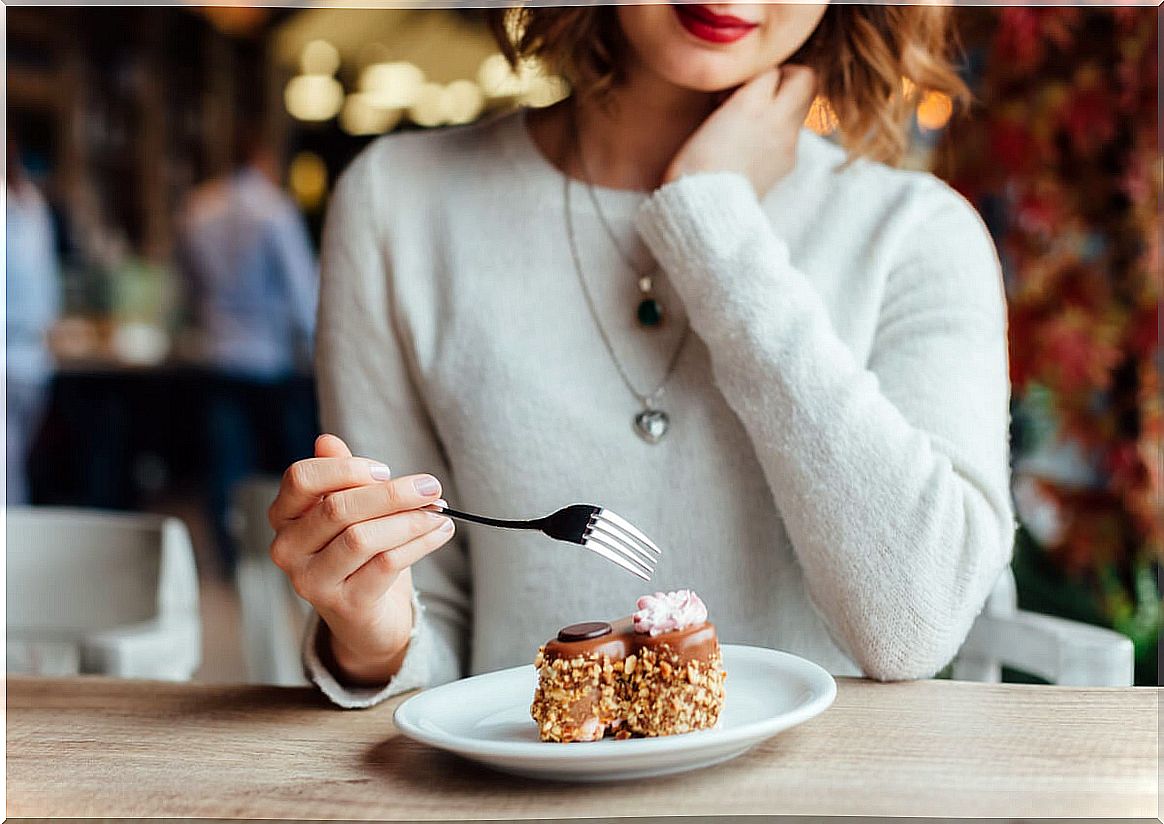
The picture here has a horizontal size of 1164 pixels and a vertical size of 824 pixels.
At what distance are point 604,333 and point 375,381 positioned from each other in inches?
6.4

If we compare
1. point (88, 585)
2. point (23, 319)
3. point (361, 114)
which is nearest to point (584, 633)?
point (88, 585)

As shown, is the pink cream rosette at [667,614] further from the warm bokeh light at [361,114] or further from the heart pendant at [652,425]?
the warm bokeh light at [361,114]

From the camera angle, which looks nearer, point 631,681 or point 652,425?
point 631,681

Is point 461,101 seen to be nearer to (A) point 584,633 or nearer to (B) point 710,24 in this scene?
(B) point 710,24

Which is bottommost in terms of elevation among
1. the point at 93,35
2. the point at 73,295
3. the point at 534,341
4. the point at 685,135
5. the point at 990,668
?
the point at 990,668

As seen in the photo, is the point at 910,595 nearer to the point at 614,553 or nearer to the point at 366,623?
the point at 614,553

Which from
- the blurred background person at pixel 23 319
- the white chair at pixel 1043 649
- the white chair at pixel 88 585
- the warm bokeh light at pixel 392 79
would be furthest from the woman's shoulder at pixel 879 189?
the warm bokeh light at pixel 392 79

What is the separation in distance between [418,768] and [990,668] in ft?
1.74

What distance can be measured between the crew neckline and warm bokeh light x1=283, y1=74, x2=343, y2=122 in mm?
5055

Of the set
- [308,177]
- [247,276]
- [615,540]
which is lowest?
[615,540]

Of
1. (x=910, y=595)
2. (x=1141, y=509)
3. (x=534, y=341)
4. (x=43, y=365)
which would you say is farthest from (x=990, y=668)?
(x=43, y=365)

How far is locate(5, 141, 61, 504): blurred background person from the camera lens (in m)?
3.13

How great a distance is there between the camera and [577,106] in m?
0.84

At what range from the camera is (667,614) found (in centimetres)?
52
